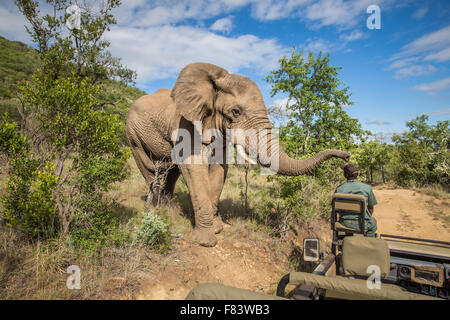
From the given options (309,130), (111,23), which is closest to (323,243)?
(309,130)

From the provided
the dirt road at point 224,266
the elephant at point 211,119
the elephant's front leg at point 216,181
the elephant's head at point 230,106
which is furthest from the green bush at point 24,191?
the elephant's front leg at point 216,181

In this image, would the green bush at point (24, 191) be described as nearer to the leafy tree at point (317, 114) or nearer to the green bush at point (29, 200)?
the green bush at point (29, 200)

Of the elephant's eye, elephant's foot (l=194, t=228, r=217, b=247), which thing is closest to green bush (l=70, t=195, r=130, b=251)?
elephant's foot (l=194, t=228, r=217, b=247)

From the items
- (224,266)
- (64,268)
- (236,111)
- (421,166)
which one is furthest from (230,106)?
(421,166)

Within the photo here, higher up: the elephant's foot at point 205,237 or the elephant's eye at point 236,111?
the elephant's eye at point 236,111

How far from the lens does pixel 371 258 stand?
294cm

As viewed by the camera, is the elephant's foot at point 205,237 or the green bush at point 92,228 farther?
the elephant's foot at point 205,237

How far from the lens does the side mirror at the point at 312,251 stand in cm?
346

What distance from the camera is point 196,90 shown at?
549cm

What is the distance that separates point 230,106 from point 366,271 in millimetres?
3806

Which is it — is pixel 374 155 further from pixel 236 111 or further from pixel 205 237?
pixel 205 237

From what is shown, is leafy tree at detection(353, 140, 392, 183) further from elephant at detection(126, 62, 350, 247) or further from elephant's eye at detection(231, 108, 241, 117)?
elephant's eye at detection(231, 108, 241, 117)
